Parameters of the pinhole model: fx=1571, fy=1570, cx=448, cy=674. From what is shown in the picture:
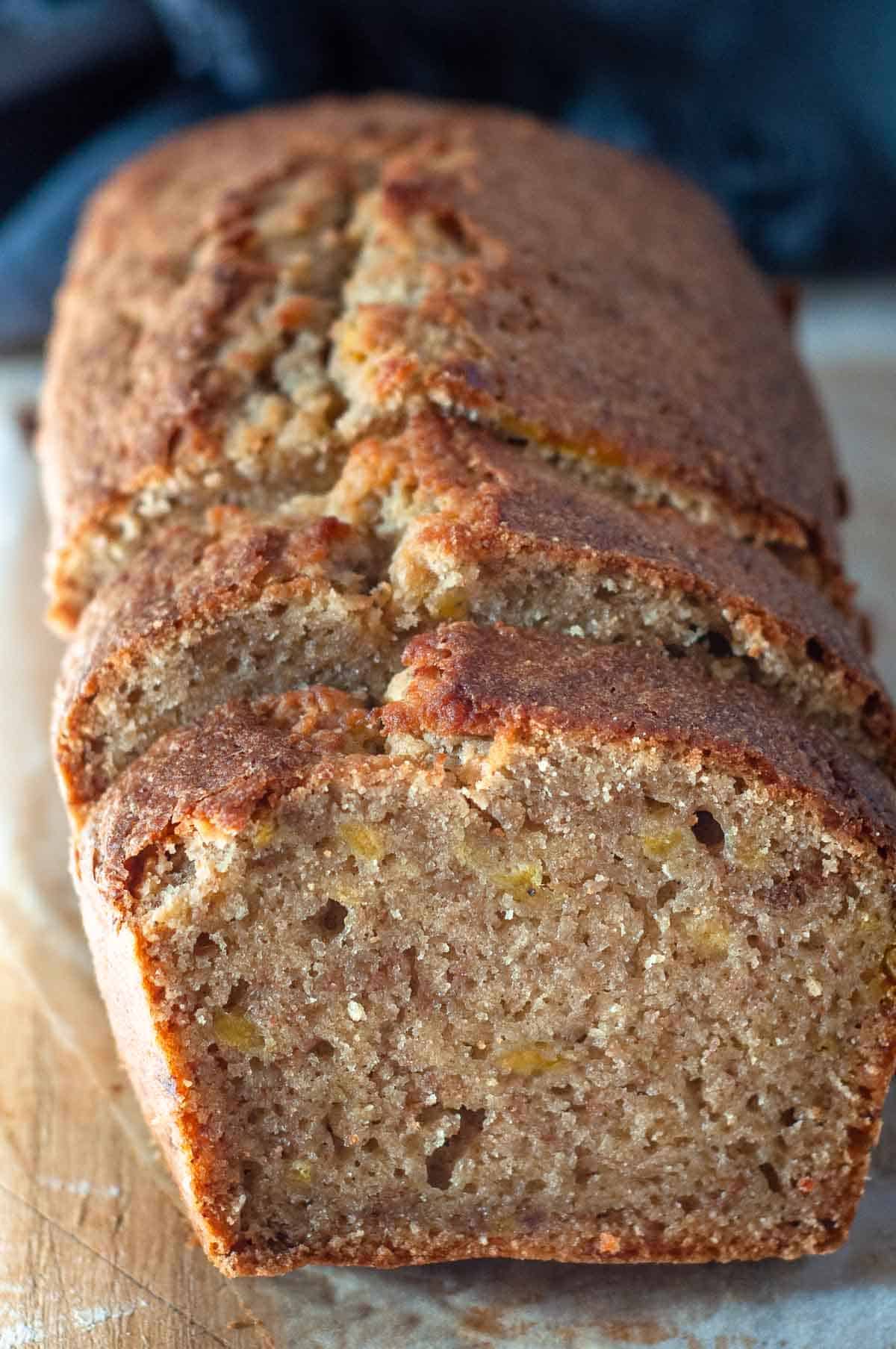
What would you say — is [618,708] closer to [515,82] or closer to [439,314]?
[439,314]

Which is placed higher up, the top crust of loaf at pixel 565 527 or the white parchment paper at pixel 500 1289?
the top crust of loaf at pixel 565 527

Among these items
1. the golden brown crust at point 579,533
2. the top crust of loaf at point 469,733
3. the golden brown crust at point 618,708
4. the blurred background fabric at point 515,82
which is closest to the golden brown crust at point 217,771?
the top crust of loaf at point 469,733

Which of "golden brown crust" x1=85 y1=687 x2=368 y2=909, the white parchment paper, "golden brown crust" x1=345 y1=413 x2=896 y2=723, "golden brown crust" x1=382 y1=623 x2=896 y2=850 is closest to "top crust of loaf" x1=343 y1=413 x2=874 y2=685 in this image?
"golden brown crust" x1=345 y1=413 x2=896 y2=723

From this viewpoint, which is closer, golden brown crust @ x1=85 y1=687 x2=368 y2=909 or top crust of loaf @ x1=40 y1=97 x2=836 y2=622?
golden brown crust @ x1=85 y1=687 x2=368 y2=909

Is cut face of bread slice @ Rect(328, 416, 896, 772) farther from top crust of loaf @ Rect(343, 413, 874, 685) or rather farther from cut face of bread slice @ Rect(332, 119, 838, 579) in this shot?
cut face of bread slice @ Rect(332, 119, 838, 579)

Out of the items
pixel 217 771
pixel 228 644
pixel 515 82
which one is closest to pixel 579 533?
pixel 228 644

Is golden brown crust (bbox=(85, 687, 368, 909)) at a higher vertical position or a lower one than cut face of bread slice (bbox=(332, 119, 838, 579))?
lower

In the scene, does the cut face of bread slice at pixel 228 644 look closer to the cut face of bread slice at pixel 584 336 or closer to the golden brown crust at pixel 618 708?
the golden brown crust at pixel 618 708
